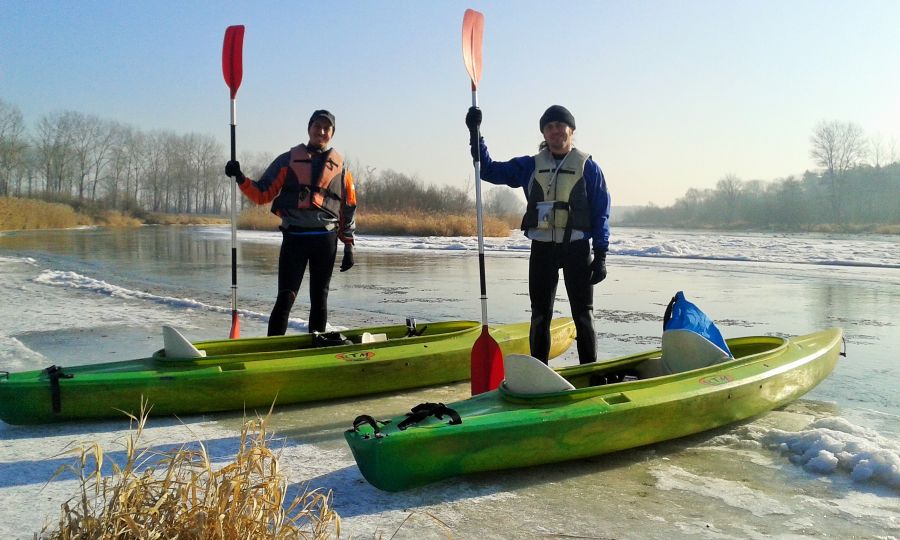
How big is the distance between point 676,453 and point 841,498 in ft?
2.52

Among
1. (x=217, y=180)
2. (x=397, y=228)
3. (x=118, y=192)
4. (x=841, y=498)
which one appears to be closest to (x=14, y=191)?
(x=118, y=192)

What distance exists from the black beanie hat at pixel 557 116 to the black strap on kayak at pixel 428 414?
2.14 meters

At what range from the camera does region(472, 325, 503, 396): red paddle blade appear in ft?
13.6

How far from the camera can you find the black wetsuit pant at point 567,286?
4.30 meters

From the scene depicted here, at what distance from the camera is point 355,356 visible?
4352 mm

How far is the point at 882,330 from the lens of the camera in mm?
6629

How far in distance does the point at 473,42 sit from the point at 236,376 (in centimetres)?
287

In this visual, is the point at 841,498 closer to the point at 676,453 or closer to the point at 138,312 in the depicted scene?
the point at 676,453

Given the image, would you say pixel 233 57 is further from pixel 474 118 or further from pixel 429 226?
pixel 429 226

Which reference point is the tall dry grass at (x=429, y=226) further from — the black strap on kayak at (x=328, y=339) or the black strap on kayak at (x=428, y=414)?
the black strap on kayak at (x=428, y=414)

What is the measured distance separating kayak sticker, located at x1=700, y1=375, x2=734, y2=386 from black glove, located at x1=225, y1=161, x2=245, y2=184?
355 centimetres

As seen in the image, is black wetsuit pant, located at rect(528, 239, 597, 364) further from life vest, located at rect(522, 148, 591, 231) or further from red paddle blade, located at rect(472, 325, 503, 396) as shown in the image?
red paddle blade, located at rect(472, 325, 503, 396)

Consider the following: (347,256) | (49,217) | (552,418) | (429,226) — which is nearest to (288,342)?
(347,256)

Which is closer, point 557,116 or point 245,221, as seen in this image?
point 557,116
